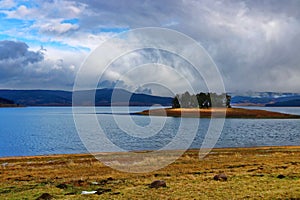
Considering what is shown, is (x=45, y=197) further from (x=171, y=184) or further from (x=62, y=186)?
(x=171, y=184)

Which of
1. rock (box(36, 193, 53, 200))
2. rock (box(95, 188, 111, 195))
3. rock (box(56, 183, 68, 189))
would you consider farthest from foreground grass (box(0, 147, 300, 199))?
rock (box(36, 193, 53, 200))

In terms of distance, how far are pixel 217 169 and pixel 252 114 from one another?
16702 cm

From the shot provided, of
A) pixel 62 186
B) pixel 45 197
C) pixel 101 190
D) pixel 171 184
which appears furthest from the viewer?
pixel 62 186

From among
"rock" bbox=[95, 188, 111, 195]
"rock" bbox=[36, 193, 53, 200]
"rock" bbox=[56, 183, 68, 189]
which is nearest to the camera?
"rock" bbox=[36, 193, 53, 200]

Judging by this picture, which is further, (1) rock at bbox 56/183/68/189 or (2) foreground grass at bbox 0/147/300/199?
(1) rock at bbox 56/183/68/189

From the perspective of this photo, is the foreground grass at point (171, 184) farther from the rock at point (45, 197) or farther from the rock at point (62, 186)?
the rock at point (45, 197)

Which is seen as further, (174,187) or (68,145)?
(68,145)

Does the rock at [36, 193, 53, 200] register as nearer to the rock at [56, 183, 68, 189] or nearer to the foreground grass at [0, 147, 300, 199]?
the foreground grass at [0, 147, 300, 199]

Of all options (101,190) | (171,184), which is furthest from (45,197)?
(171,184)

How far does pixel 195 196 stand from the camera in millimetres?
18312

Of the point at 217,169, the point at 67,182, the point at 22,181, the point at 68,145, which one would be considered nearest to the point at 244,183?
the point at 217,169

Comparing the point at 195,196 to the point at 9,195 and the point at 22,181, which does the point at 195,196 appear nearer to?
the point at 9,195

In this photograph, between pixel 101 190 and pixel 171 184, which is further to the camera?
pixel 171 184

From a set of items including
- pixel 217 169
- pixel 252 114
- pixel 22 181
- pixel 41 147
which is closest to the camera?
pixel 22 181
